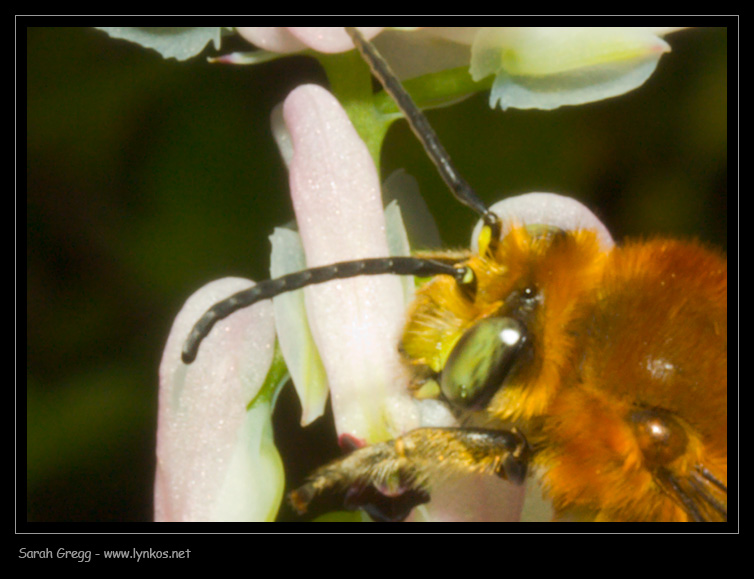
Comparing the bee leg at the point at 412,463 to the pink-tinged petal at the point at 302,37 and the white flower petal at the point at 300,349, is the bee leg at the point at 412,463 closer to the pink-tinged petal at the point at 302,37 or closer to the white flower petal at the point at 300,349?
the white flower petal at the point at 300,349

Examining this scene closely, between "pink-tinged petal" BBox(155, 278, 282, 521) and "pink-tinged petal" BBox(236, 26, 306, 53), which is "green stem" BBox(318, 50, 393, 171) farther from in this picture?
"pink-tinged petal" BBox(155, 278, 282, 521)

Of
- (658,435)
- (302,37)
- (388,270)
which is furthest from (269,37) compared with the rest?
(658,435)

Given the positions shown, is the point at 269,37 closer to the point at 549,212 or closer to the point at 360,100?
the point at 360,100

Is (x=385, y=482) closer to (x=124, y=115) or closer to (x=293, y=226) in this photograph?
(x=293, y=226)

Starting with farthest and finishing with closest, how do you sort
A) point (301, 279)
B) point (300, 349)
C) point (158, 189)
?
1. point (158, 189)
2. point (300, 349)
3. point (301, 279)

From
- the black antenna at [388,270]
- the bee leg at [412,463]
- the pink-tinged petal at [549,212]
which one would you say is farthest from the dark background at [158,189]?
the bee leg at [412,463]
